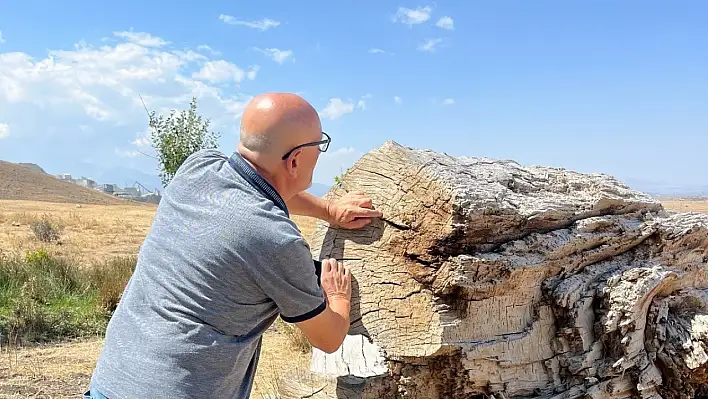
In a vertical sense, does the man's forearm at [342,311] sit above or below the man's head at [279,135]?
below

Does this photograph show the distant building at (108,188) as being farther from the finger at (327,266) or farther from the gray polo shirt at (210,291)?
the gray polo shirt at (210,291)

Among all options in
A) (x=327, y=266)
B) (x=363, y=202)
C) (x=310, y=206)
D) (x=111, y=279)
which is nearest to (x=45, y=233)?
(x=111, y=279)

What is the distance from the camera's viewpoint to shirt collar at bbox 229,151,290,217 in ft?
6.49

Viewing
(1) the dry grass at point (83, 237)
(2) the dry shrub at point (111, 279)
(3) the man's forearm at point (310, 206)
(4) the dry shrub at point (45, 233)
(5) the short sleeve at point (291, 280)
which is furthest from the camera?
(4) the dry shrub at point (45, 233)

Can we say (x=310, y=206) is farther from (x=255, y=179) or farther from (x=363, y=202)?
(x=255, y=179)

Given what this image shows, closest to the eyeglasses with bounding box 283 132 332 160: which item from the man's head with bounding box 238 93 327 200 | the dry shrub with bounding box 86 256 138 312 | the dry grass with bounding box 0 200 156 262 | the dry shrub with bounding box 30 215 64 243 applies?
the man's head with bounding box 238 93 327 200

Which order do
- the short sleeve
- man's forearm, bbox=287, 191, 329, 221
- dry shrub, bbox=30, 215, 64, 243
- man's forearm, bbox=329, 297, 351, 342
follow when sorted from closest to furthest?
the short sleeve
man's forearm, bbox=329, 297, 351, 342
man's forearm, bbox=287, 191, 329, 221
dry shrub, bbox=30, 215, 64, 243

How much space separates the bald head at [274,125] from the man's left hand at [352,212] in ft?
2.74

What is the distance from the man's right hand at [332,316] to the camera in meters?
2.05

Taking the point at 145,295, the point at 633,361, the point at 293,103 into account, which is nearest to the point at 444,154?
the point at 293,103

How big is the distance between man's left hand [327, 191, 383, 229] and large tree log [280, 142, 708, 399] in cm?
7

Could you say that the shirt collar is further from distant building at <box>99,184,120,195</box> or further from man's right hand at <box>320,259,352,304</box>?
distant building at <box>99,184,120,195</box>

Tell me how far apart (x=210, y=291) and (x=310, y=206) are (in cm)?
103

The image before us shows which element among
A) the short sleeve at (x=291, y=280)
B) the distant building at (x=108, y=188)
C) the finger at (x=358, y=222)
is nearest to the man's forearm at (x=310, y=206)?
the finger at (x=358, y=222)
